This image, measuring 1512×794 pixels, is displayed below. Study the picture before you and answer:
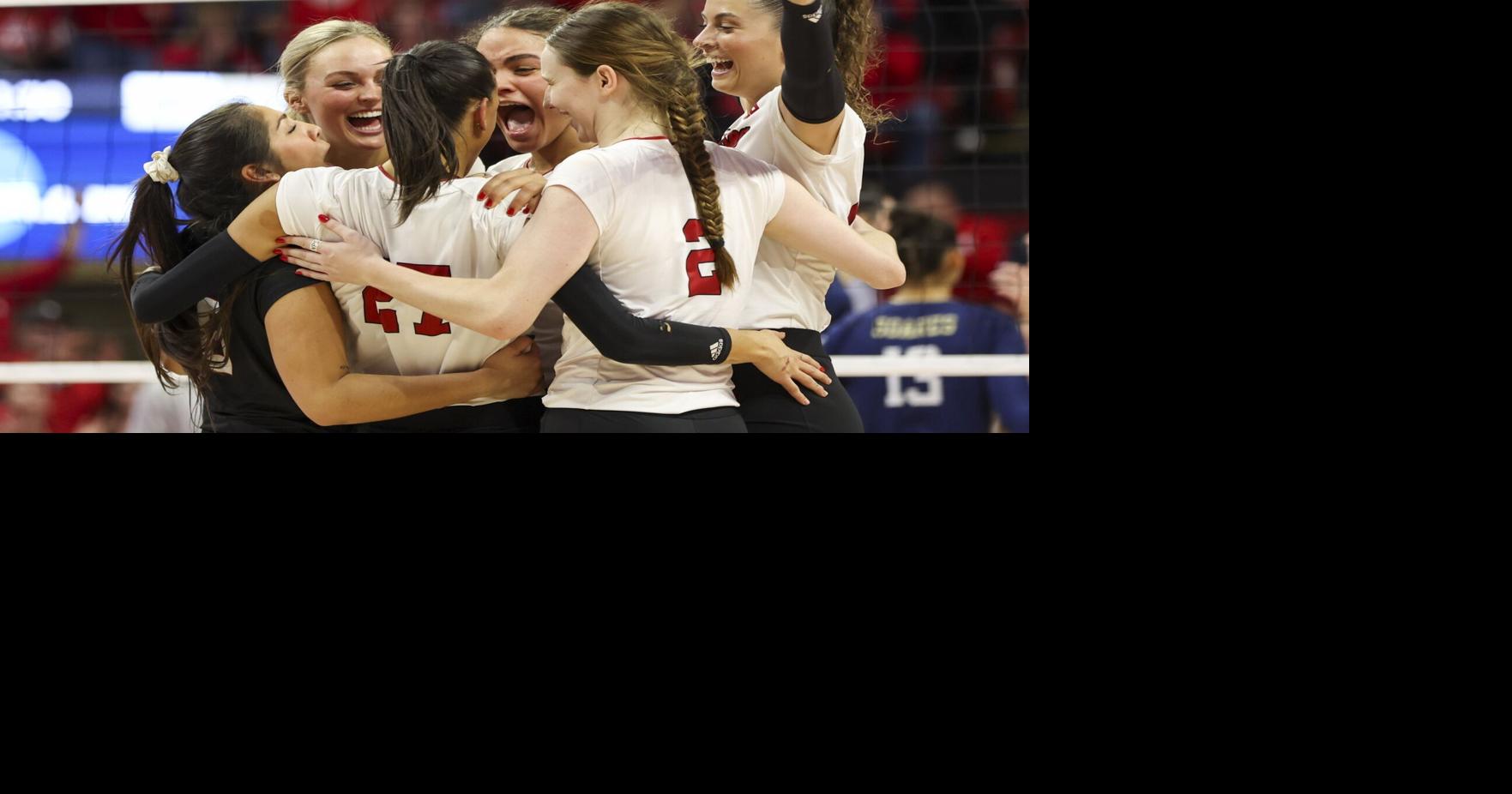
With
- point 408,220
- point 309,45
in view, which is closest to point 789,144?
point 408,220

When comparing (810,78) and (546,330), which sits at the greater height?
(810,78)

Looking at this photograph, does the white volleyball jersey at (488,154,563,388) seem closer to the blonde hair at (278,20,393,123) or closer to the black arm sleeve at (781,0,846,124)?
the blonde hair at (278,20,393,123)

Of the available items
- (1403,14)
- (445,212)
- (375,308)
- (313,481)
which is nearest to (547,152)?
(445,212)

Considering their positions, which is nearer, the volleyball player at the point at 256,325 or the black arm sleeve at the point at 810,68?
the black arm sleeve at the point at 810,68

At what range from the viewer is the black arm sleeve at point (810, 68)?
2123mm

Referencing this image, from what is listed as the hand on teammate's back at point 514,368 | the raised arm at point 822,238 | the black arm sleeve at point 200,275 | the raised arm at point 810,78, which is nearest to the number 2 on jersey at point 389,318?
the hand on teammate's back at point 514,368

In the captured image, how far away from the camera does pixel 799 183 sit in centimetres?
229

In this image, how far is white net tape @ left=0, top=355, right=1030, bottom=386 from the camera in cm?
253

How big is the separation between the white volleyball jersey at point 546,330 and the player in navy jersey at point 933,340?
0.75 m

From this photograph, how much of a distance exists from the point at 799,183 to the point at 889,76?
88 centimetres

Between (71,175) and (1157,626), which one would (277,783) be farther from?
(1157,626)

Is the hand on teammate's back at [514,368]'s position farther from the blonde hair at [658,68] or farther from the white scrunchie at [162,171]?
the white scrunchie at [162,171]

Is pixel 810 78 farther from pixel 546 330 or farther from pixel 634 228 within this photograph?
pixel 546 330

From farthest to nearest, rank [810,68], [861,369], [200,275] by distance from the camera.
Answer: [861,369]
[200,275]
[810,68]
